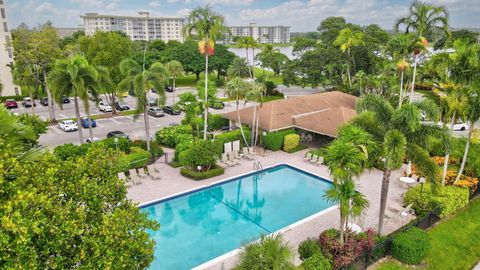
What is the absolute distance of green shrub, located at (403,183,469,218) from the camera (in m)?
15.9

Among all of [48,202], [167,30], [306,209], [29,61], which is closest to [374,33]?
[306,209]

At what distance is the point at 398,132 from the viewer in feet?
40.7

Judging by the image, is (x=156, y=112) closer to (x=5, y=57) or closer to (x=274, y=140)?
(x=274, y=140)

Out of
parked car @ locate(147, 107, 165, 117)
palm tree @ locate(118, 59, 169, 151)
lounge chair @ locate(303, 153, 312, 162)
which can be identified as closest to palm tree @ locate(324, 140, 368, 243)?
lounge chair @ locate(303, 153, 312, 162)

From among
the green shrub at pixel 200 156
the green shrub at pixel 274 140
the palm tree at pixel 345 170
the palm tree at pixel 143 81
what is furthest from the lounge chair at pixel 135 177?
the palm tree at pixel 345 170

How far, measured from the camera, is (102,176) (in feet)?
27.9

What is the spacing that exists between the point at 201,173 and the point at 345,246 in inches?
433

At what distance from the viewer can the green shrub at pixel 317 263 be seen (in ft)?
37.3

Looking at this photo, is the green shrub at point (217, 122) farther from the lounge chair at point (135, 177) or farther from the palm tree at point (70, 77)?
the palm tree at point (70, 77)

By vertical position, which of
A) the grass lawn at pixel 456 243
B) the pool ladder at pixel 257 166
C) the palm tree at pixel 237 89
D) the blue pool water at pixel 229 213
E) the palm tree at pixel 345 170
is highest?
the palm tree at pixel 237 89

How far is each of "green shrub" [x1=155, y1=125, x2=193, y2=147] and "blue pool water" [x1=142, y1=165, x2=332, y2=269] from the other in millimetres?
7130

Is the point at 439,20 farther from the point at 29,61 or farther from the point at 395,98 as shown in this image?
the point at 29,61

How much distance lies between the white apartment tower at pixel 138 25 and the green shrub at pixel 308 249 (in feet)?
534

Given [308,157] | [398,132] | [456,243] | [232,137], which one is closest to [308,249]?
[398,132]
